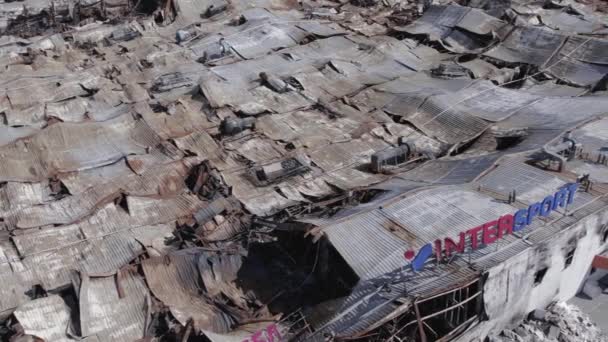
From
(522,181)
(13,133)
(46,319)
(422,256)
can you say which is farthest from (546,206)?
(13,133)

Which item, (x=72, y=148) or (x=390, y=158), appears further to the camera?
(x=72, y=148)

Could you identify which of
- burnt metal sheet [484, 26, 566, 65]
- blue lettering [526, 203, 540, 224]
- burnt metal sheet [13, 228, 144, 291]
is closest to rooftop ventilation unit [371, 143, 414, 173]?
blue lettering [526, 203, 540, 224]

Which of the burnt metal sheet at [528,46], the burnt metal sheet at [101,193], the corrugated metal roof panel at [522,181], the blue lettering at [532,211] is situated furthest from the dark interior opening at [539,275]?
the burnt metal sheet at [528,46]

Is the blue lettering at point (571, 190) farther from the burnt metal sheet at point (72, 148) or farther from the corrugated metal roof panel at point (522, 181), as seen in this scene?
the burnt metal sheet at point (72, 148)

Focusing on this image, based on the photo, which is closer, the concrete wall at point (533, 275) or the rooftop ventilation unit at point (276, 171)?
the concrete wall at point (533, 275)

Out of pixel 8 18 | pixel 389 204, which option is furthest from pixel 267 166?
pixel 8 18

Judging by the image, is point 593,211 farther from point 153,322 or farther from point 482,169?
point 153,322

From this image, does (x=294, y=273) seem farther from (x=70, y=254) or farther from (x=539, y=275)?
(x=70, y=254)
